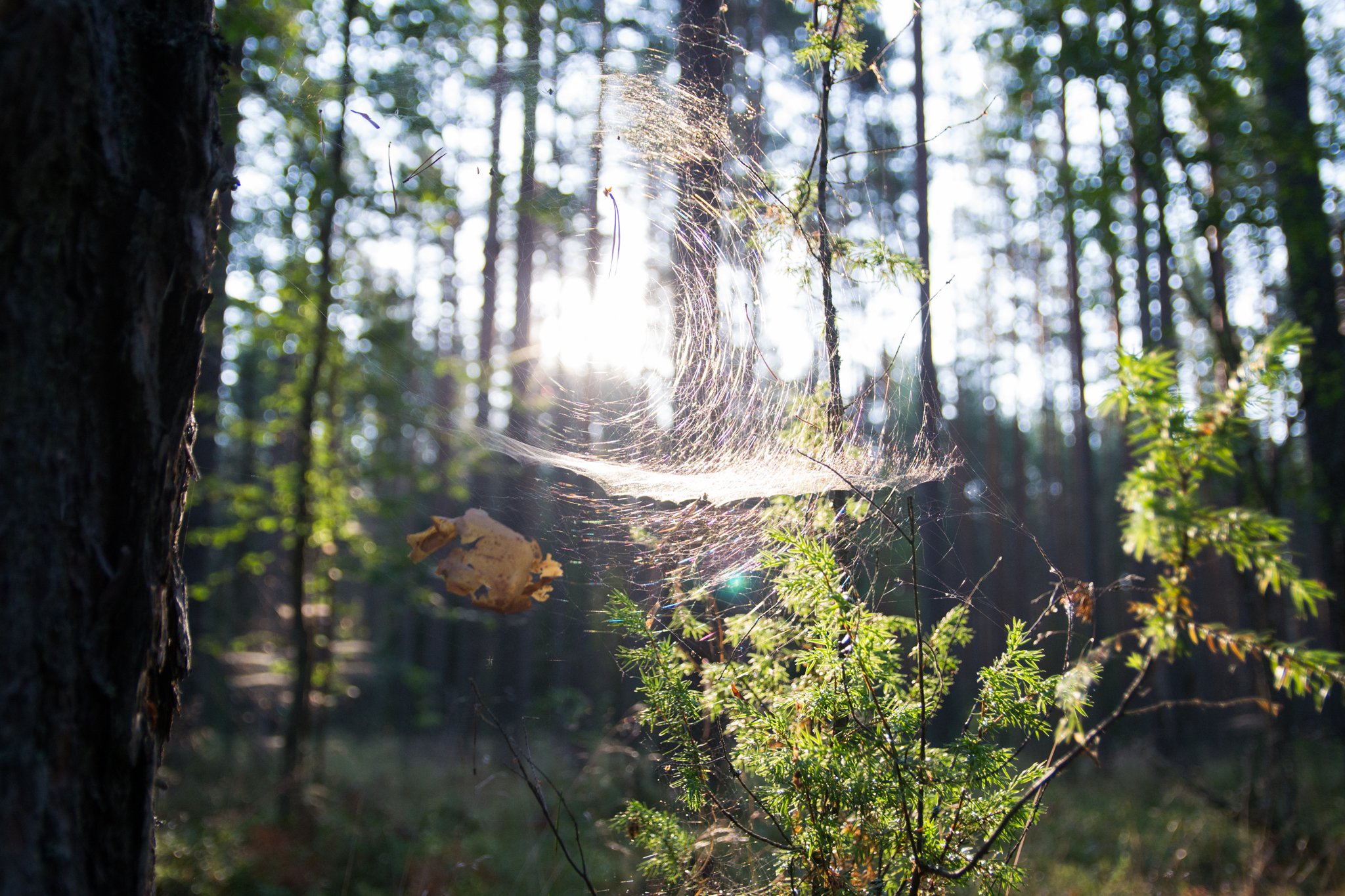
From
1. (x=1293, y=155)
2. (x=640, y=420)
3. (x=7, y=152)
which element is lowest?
(x=640, y=420)

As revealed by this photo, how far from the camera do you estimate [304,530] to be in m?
7.55

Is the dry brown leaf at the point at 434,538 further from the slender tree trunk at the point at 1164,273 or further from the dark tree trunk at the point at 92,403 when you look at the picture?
the slender tree trunk at the point at 1164,273

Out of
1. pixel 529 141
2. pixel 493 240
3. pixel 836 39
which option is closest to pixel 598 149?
pixel 529 141

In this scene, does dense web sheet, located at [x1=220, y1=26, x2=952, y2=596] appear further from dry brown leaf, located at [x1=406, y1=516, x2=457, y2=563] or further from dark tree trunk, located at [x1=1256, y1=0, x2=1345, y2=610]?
dark tree trunk, located at [x1=1256, y1=0, x2=1345, y2=610]

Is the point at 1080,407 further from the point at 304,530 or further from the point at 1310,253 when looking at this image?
the point at 304,530

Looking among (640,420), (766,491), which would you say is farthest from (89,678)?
(640,420)

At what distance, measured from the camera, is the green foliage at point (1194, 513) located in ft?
5.81

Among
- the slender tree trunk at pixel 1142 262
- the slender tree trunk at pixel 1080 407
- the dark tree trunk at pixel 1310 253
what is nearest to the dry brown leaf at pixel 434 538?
the slender tree trunk at pixel 1142 262

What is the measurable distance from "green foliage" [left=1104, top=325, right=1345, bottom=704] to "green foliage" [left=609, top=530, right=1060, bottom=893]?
423 mm

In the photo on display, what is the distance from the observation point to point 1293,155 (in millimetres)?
7488

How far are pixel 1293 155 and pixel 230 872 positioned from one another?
11.7 m

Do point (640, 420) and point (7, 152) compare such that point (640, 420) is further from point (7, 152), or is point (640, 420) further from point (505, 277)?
point (505, 277)

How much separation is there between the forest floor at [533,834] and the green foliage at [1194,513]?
1903mm

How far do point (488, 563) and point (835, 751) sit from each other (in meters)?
0.99
